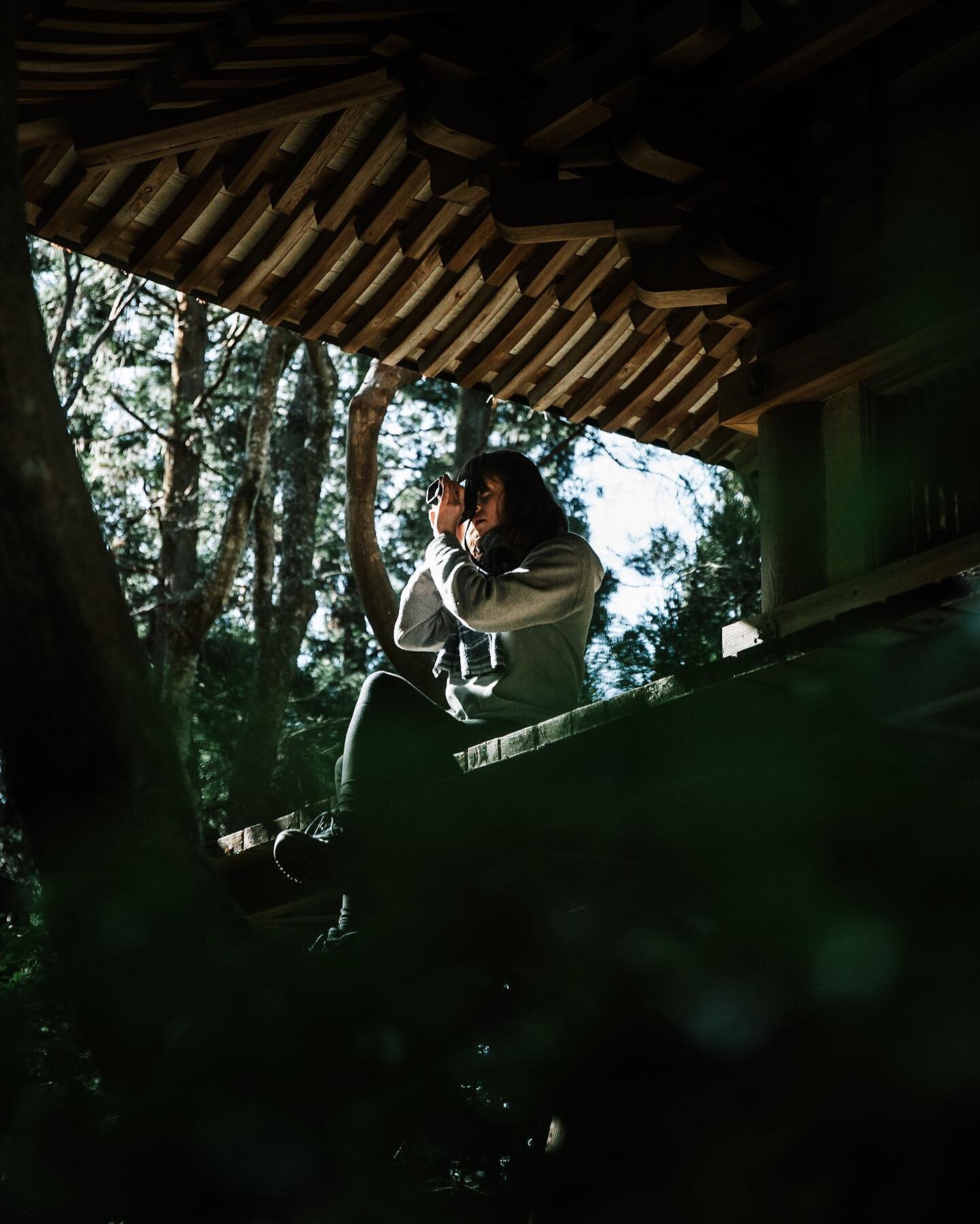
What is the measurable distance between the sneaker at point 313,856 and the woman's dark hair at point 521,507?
4.26 ft

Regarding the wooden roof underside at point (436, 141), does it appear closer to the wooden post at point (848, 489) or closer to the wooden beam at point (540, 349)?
the wooden beam at point (540, 349)

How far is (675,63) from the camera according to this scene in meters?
3.62

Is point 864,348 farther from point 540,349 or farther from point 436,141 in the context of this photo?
point 540,349

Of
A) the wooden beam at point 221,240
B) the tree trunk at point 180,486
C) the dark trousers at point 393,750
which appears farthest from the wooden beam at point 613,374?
the tree trunk at point 180,486

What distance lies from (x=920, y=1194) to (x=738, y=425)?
229 centimetres

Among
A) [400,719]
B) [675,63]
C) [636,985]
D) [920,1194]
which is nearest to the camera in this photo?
[920,1194]

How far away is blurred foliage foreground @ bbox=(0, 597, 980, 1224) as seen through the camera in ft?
7.29

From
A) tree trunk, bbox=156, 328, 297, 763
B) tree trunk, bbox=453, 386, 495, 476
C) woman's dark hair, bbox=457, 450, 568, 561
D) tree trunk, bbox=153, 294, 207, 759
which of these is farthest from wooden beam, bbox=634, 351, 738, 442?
tree trunk, bbox=453, 386, 495, 476

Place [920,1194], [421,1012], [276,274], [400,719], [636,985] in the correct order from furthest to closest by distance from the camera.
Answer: [276,274] < [400,719] < [636,985] < [920,1194] < [421,1012]

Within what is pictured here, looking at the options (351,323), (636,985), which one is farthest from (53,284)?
(636,985)

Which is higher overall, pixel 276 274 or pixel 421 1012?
pixel 276 274

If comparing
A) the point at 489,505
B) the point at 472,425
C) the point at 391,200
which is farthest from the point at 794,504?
the point at 472,425

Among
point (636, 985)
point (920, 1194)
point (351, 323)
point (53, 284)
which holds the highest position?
point (53, 284)

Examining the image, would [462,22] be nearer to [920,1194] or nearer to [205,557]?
[920,1194]
